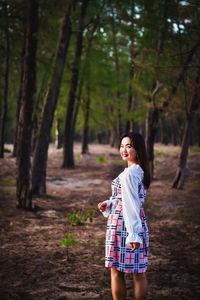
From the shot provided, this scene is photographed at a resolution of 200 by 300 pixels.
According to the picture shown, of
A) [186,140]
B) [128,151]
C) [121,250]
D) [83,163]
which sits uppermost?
[186,140]

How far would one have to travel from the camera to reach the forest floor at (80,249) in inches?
146

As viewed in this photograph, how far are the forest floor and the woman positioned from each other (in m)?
1.05

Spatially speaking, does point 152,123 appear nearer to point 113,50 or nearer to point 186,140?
point 186,140

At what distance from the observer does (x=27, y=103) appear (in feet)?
23.7

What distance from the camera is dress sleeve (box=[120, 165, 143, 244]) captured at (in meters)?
2.48

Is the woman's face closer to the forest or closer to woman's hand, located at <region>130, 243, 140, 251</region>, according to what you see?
woman's hand, located at <region>130, 243, 140, 251</region>

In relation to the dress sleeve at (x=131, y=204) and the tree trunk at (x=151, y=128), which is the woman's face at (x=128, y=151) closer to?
the dress sleeve at (x=131, y=204)

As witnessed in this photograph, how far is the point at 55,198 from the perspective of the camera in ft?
30.9

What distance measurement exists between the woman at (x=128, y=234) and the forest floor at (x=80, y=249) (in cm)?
105

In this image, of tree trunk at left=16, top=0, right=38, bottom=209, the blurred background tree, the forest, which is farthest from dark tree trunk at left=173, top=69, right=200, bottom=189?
tree trunk at left=16, top=0, right=38, bottom=209

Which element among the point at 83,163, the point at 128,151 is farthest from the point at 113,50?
the point at 128,151

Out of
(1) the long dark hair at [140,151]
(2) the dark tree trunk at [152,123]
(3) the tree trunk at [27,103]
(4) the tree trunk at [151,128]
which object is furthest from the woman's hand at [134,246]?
(4) the tree trunk at [151,128]

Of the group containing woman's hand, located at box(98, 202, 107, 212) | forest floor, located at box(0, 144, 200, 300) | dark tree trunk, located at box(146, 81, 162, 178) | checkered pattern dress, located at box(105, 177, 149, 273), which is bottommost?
forest floor, located at box(0, 144, 200, 300)

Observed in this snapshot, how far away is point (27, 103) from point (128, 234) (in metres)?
5.45
